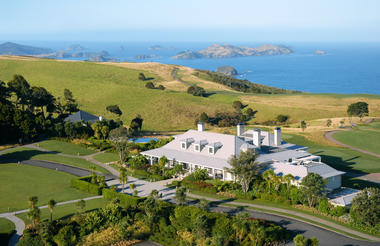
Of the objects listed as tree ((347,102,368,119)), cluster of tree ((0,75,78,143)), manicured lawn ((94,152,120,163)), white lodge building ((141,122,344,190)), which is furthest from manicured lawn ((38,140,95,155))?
tree ((347,102,368,119))

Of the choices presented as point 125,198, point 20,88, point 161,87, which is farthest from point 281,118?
point 125,198

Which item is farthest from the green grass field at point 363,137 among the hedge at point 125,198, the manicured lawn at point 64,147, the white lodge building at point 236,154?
the manicured lawn at point 64,147

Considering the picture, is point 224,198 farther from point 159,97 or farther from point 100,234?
point 159,97

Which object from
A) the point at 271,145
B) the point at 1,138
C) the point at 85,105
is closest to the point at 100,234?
the point at 271,145

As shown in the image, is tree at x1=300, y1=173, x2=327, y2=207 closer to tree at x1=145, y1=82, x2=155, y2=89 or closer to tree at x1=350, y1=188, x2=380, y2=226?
tree at x1=350, y1=188, x2=380, y2=226

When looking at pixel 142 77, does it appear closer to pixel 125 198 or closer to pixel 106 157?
pixel 106 157
